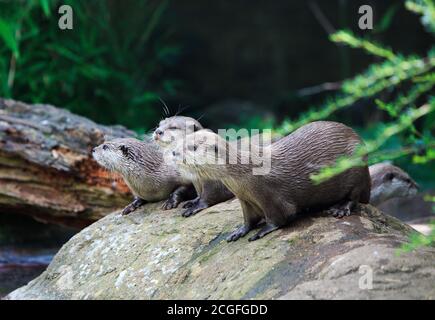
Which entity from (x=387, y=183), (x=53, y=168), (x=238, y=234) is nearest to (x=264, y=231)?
(x=238, y=234)

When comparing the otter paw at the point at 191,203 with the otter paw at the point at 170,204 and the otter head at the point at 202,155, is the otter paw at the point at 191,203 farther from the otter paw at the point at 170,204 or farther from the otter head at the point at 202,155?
the otter head at the point at 202,155

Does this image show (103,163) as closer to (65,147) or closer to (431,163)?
(65,147)

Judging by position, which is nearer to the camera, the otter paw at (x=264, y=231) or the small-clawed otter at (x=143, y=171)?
the otter paw at (x=264, y=231)

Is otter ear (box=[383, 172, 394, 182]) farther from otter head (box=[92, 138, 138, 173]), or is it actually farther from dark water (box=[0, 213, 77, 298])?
dark water (box=[0, 213, 77, 298])

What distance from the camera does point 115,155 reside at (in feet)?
15.0

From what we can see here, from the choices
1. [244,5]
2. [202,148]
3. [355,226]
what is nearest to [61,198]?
[202,148]

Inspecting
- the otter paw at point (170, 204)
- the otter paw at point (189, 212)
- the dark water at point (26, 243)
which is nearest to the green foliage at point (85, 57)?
the dark water at point (26, 243)

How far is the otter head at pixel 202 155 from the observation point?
3.30 m

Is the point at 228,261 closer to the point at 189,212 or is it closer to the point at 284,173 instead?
the point at 284,173

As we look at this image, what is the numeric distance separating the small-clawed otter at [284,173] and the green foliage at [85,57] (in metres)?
3.61

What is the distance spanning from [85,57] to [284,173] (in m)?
4.57

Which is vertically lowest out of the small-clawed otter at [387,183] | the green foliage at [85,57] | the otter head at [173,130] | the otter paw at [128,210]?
the small-clawed otter at [387,183]

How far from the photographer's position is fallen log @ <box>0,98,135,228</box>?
16.4ft
